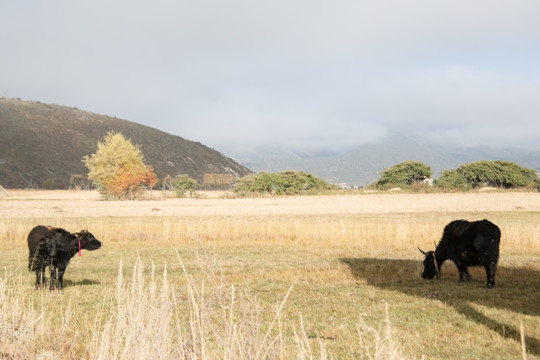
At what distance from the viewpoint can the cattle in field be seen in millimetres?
10664

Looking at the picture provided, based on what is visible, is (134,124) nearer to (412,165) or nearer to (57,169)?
(57,169)

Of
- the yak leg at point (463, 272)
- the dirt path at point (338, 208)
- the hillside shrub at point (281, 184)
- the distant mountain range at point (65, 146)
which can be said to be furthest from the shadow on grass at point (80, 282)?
the distant mountain range at point (65, 146)

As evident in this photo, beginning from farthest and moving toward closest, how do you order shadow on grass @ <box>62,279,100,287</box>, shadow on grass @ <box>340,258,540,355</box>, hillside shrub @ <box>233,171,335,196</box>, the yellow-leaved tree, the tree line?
hillside shrub @ <box>233,171,335,196</box>, the tree line, the yellow-leaved tree, shadow on grass @ <box>62,279,100,287</box>, shadow on grass @ <box>340,258,540,355</box>

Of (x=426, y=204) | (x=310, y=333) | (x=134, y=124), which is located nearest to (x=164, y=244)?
(x=310, y=333)

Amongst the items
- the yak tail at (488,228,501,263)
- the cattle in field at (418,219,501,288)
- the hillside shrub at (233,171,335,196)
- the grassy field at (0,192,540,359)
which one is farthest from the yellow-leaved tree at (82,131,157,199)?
the yak tail at (488,228,501,263)

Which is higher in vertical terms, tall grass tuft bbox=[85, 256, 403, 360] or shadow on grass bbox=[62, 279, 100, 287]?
tall grass tuft bbox=[85, 256, 403, 360]

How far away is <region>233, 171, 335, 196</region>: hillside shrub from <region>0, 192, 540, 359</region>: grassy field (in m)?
34.4

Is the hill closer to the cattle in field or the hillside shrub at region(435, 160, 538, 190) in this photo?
the hillside shrub at region(435, 160, 538, 190)

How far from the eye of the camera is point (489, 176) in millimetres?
59219

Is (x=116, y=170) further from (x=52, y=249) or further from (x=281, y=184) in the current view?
(x=52, y=249)

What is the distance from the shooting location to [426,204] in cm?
4234

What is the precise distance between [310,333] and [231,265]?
316 inches

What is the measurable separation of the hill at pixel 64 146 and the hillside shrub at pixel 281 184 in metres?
47.8

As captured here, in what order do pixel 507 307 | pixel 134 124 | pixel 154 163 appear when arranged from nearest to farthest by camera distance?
pixel 507 307
pixel 154 163
pixel 134 124
